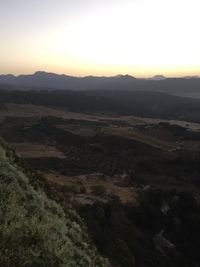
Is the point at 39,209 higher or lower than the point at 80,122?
higher

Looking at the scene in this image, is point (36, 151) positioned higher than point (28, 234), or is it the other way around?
point (28, 234)

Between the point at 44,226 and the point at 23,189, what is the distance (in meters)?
3.89

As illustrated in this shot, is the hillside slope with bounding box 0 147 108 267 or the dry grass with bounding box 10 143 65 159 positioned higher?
the hillside slope with bounding box 0 147 108 267

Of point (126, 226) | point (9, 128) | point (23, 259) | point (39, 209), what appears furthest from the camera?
point (9, 128)

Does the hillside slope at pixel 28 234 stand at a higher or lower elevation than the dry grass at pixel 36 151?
higher

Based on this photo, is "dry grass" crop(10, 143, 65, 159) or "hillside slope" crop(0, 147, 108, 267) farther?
"dry grass" crop(10, 143, 65, 159)

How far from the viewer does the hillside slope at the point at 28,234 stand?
10.3 m

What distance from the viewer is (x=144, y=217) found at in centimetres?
4456

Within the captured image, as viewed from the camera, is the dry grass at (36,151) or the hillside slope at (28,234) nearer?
the hillside slope at (28,234)

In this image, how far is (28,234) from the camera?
37.2ft

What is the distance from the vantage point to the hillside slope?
1029cm

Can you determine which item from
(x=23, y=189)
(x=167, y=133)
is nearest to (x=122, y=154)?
(x=167, y=133)

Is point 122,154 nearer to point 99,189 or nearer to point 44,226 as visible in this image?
point 99,189

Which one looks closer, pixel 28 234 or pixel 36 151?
pixel 28 234
